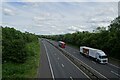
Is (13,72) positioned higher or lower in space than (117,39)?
lower

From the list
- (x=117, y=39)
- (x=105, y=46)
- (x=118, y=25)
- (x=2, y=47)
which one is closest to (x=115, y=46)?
(x=117, y=39)

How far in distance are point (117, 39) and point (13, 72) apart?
3055 cm

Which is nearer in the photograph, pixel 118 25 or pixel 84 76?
pixel 84 76

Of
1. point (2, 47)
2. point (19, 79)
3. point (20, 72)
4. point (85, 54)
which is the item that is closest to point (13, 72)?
point (20, 72)

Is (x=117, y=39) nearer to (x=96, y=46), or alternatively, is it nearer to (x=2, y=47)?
(x=96, y=46)

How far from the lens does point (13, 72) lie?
122 feet

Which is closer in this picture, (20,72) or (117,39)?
(20,72)

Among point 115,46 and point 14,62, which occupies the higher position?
point 115,46

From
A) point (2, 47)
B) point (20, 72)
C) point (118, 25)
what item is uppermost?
point (118, 25)

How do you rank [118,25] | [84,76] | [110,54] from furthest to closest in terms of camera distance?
[118,25] → [110,54] → [84,76]

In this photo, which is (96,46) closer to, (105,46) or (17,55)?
(105,46)

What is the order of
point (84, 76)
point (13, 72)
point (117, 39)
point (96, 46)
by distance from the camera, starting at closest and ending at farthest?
point (84, 76) < point (13, 72) < point (117, 39) < point (96, 46)

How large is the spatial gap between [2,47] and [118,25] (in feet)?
121

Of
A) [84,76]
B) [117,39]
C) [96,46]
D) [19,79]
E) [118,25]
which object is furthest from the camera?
[96,46]
